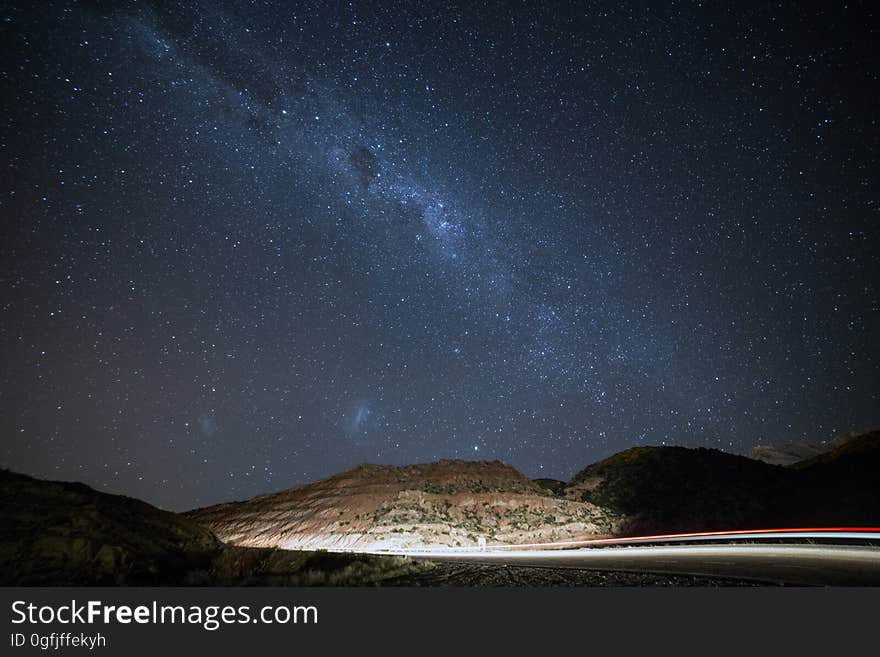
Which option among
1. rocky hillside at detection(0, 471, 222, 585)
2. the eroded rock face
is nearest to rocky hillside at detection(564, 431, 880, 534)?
rocky hillside at detection(0, 471, 222, 585)

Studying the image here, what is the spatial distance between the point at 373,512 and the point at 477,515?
10763 mm

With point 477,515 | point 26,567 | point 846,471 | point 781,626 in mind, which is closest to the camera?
point 781,626

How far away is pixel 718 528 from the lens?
48.5m

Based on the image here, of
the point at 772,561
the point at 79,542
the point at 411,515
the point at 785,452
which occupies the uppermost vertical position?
the point at 785,452

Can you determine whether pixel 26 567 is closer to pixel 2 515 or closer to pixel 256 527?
pixel 2 515

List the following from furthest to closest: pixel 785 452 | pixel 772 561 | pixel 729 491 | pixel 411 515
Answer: pixel 785 452
pixel 729 491
pixel 411 515
pixel 772 561

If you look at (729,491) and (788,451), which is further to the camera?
(788,451)

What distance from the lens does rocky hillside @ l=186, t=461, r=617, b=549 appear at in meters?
41.2

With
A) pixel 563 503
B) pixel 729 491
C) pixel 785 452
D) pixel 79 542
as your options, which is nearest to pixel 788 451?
pixel 785 452

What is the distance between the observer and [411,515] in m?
44.5

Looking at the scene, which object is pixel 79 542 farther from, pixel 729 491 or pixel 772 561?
pixel 729 491

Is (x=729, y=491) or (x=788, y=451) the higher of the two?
(x=788, y=451)

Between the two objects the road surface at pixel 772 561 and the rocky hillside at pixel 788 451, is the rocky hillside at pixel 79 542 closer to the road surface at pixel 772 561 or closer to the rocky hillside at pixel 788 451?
the road surface at pixel 772 561

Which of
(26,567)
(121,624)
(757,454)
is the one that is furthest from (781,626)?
(757,454)
